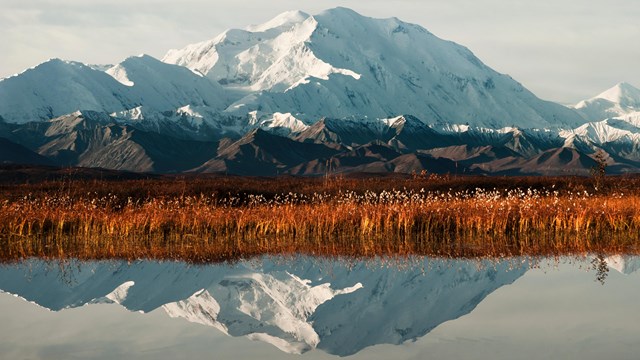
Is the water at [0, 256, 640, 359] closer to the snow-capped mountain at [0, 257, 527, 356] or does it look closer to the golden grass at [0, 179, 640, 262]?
the snow-capped mountain at [0, 257, 527, 356]

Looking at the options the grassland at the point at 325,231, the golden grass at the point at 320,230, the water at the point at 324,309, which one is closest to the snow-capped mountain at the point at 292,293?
the water at the point at 324,309

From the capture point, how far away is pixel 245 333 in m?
14.8

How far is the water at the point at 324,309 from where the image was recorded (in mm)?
13422

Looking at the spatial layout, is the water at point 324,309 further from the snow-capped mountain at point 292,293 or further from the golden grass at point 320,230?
the golden grass at point 320,230

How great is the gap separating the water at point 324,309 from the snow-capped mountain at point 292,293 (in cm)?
3

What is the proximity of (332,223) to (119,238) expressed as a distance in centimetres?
653

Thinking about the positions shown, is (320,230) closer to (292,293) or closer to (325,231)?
(325,231)

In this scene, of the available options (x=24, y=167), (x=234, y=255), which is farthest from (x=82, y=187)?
(x=24, y=167)

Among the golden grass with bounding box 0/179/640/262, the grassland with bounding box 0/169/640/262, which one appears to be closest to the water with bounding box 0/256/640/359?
the grassland with bounding box 0/169/640/262

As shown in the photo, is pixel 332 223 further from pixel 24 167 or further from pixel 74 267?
pixel 24 167

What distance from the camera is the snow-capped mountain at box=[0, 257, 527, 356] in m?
15.0

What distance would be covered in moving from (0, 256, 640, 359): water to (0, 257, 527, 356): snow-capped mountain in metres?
0.03

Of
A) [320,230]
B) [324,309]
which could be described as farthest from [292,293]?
[320,230]

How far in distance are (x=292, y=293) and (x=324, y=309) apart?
2091 millimetres
